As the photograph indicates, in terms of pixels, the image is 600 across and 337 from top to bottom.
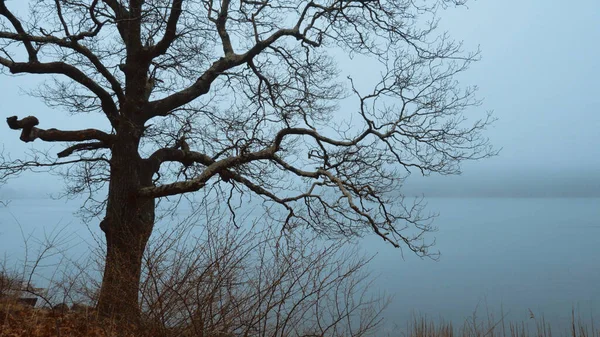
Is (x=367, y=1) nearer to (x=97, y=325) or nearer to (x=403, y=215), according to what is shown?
(x=403, y=215)

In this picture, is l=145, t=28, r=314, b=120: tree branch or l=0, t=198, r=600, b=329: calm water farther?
l=0, t=198, r=600, b=329: calm water

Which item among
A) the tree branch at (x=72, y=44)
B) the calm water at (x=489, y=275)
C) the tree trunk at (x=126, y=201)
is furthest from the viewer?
the calm water at (x=489, y=275)

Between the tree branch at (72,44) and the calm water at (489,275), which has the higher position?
the tree branch at (72,44)

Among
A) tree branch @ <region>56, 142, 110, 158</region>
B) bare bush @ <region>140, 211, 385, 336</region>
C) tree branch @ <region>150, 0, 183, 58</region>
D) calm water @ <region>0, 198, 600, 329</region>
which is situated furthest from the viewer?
calm water @ <region>0, 198, 600, 329</region>

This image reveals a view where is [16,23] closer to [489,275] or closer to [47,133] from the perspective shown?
[47,133]

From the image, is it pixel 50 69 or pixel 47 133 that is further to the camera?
pixel 50 69

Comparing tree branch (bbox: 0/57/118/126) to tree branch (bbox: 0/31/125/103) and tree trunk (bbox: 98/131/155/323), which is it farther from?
tree trunk (bbox: 98/131/155/323)

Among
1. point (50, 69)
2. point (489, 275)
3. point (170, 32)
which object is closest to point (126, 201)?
point (50, 69)

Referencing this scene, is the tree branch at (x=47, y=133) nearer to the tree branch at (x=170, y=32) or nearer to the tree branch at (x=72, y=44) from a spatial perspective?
the tree branch at (x=72, y=44)

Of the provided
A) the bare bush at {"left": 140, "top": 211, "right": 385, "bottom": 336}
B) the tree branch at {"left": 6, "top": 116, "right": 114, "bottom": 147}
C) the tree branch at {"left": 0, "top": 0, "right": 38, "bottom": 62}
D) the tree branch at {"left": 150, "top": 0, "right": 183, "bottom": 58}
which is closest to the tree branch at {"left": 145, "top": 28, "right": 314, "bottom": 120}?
the tree branch at {"left": 150, "top": 0, "right": 183, "bottom": 58}

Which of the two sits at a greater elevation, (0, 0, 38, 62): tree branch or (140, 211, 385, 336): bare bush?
(0, 0, 38, 62): tree branch

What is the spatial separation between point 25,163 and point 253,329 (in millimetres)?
6614

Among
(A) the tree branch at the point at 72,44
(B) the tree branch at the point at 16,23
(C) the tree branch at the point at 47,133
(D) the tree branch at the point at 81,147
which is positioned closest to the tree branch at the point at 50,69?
(B) the tree branch at the point at 16,23

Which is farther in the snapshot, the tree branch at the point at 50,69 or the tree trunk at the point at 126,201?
the tree trunk at the point at 126,201
